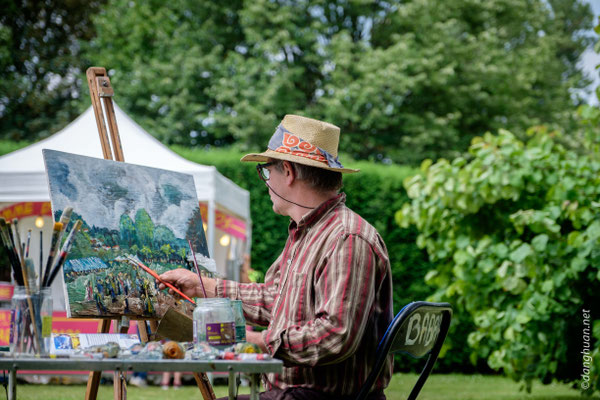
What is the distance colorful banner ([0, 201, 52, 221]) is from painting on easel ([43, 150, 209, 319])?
13.7 feet

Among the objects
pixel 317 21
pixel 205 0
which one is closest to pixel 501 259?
pixel 317 21

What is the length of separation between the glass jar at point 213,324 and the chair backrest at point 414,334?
389mm

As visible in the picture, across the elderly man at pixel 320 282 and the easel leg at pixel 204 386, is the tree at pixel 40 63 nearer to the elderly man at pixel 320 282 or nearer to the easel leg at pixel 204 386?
the easel leg at pixel 204 386

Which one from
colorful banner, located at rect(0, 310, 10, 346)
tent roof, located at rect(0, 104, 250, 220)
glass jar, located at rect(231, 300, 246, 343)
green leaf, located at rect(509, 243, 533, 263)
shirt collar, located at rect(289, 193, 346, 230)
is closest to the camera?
glass jar, located at rect(231, 300, 246, 343)

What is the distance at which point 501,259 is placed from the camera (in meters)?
4.78

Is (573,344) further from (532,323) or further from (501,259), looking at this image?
(501,259)

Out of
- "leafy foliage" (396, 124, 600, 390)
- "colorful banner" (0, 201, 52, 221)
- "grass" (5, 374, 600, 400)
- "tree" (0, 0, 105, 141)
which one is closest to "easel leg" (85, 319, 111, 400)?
"leafy foliage" (396, 124, 600, 390)

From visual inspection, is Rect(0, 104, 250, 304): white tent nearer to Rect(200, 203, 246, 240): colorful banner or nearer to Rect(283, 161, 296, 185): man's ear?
Rect(200, 203, 246, 240): colorful banner

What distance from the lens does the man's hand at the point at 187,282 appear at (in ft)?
7.76

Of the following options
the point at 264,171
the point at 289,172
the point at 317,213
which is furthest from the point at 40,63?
the point at 317,213

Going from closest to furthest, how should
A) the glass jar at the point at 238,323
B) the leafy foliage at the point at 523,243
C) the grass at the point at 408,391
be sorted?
1. the glass jar at the point at 238,323
2. the leafy foliage at the point at 523,243
3. the grass at the point at 408,391

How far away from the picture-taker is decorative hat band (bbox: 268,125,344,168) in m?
2.10

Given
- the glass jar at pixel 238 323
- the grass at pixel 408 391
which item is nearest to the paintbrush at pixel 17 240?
the glass jar at pixel 238 323

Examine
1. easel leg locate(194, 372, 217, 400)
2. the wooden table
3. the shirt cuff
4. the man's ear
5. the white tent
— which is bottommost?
easel leg locate(194, 372, 217, 400)
